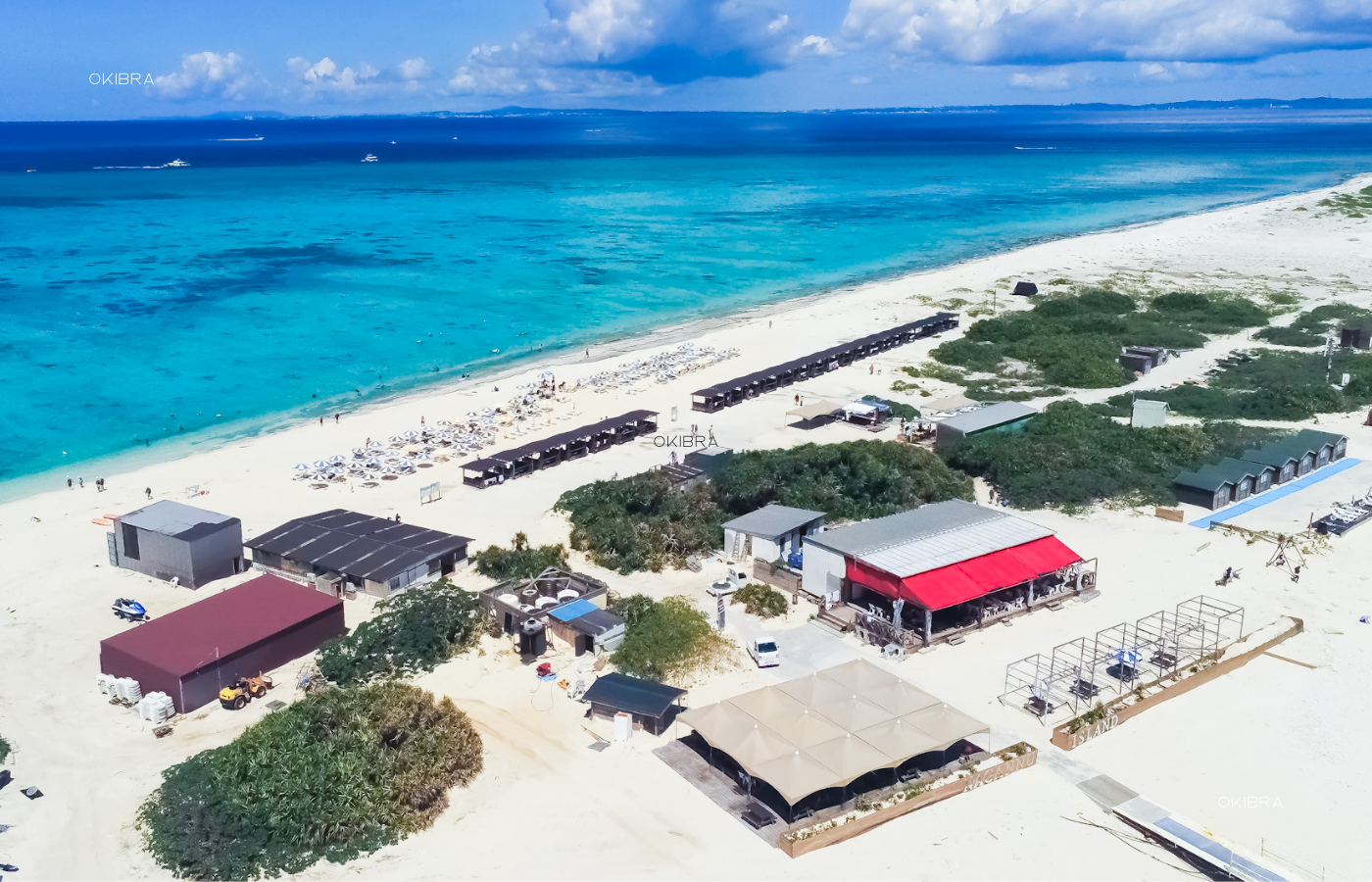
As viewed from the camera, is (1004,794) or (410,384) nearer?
(1004,794)

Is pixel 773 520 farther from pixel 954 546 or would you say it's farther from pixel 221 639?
pixel 221 639

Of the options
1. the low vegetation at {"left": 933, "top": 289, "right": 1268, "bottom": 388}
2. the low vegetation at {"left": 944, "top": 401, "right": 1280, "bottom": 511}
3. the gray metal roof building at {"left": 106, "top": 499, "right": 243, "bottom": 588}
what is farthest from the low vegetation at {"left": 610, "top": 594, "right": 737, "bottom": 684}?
the low vegetation at {"left": 933, "top": 289, "right": 1268, "bottom": 388}

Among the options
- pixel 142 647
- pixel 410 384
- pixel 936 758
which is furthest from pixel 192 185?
pixel 936 758

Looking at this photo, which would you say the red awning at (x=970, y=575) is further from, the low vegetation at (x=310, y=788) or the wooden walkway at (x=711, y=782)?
the low vegetation at (x=310, y=788)

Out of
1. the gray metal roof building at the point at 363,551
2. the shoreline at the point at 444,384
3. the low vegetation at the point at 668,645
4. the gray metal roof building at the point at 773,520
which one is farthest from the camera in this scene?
the shoreline at the point at 444,384

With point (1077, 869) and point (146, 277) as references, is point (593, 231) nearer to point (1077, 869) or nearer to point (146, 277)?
point (146, 277)

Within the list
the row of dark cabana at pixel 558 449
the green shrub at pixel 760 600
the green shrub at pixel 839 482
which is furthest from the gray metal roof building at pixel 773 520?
the row of dark cabana at pixel 558 449

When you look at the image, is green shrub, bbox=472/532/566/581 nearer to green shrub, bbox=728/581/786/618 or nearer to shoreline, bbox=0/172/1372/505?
green shrub, bbox=728/581/786/618

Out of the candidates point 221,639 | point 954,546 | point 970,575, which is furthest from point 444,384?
point 970,575
